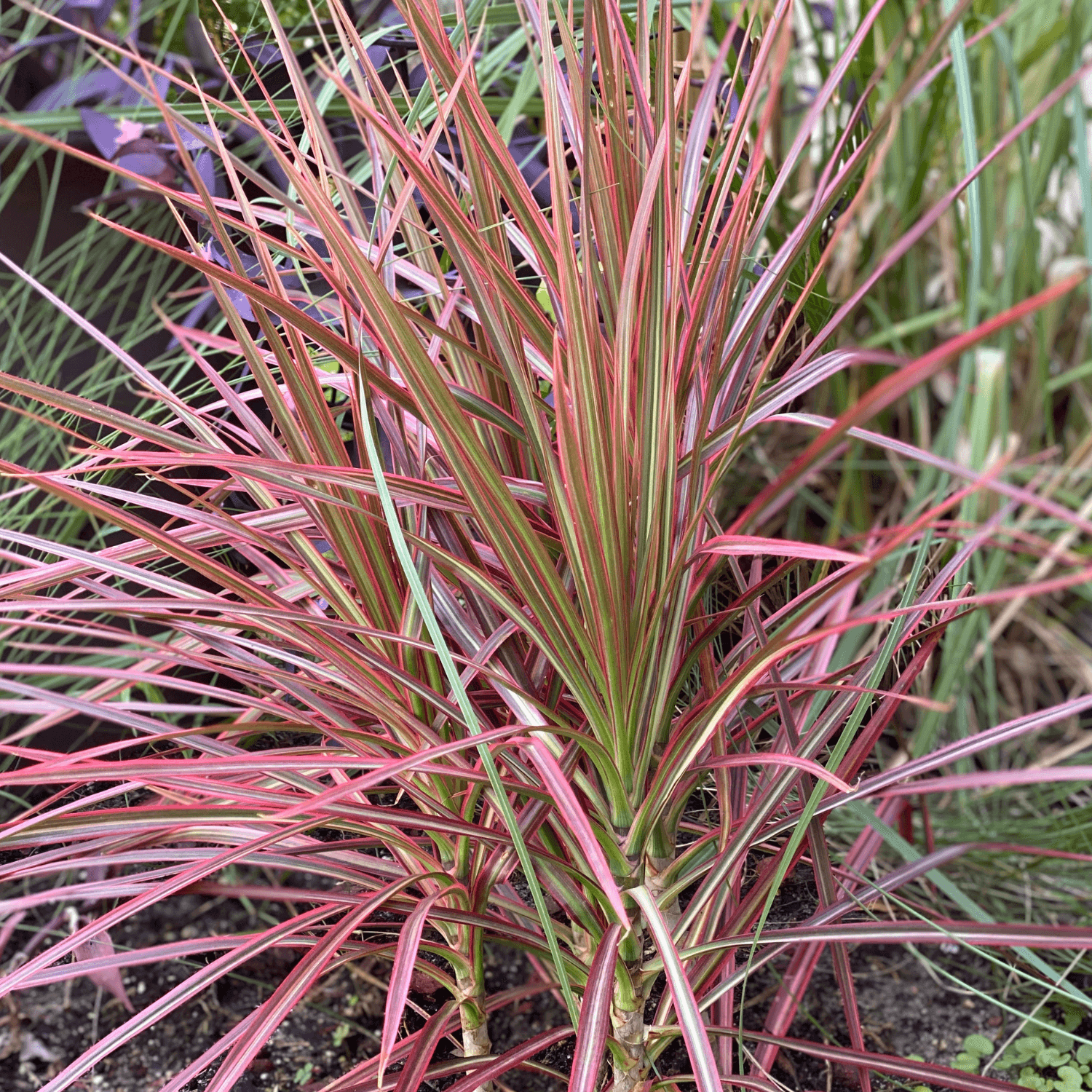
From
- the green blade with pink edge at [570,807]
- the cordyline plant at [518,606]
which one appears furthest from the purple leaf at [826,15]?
the green blade with pink edge at [570,807]

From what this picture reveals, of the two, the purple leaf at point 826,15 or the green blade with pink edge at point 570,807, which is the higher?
the purple leaf at point 826,15

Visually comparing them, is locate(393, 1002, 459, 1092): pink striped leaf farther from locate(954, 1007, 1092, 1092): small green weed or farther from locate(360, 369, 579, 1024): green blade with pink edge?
locate(954, 1007, 1092, 1092): small green weed

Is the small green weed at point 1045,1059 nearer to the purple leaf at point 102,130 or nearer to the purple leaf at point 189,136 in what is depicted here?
the purple leaf at point 189,136

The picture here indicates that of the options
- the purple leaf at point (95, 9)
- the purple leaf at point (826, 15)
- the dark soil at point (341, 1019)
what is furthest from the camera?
the purple leaf at point (826, 15)

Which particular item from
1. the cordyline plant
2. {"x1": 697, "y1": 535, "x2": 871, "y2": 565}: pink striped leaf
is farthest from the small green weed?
{"x1": 697, "y1": 535, "x2": 871, "y2": 565}: pink striped leaf

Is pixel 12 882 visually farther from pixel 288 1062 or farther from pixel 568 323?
pixel 568 323

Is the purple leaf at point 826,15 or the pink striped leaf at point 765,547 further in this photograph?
the purple leaf at point 826,15

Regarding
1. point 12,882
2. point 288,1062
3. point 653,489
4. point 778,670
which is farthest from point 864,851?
point 12,882

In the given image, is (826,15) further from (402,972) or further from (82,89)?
(402,972)
